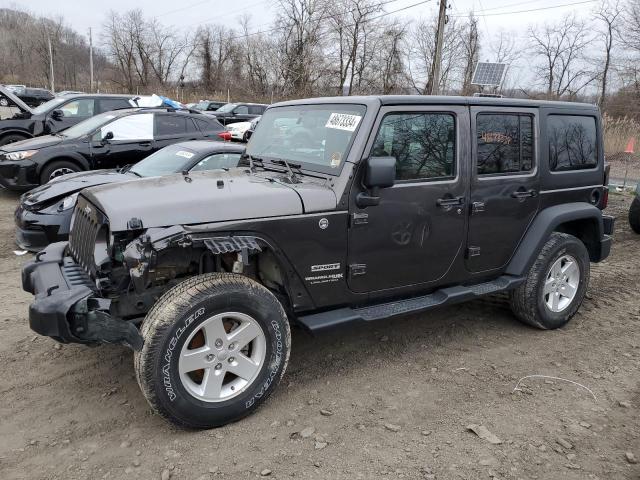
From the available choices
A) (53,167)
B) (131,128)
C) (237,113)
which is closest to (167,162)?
(131,128)

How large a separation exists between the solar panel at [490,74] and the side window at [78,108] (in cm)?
873

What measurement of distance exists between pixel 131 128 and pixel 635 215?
8.65 metres

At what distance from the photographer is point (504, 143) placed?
421 cm

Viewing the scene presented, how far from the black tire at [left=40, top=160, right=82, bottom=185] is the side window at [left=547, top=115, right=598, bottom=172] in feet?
24.2

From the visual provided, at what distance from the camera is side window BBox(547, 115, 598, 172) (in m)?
4.55

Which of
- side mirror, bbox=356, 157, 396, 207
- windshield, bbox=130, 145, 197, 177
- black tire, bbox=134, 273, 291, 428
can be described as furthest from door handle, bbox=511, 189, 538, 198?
windshield, bbox=130, 145, 197, 177

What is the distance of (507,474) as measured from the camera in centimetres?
276

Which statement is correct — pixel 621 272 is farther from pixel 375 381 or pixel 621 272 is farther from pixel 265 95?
pixel 265 95

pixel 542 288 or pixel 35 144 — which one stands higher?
pixel 35 144

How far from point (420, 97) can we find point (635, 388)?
2628mm

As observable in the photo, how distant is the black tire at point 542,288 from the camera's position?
450 centimetres

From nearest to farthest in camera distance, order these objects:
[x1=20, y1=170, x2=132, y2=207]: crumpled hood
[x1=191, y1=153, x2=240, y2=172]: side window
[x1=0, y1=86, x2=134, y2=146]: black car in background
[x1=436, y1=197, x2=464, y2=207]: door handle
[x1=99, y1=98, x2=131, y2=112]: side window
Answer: [x1=436, y1=197, x2=464, y2=207]: door handle < [x1=20, y1=170, x2=132, y2=207]: crumpled hood < [x1=191, y1=153, x2=240, y2=172]: side window < [x1=0, y1=86, x2=134, y2=146]: black car in background < [x1=99, y1=98, x2=131, y2=112]: side window

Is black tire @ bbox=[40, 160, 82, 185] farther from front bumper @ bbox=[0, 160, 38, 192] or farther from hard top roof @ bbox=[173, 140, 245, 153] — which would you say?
hard top roof @ bbox=[173, 140, 245, 153]

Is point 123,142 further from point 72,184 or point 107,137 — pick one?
point 72,184
